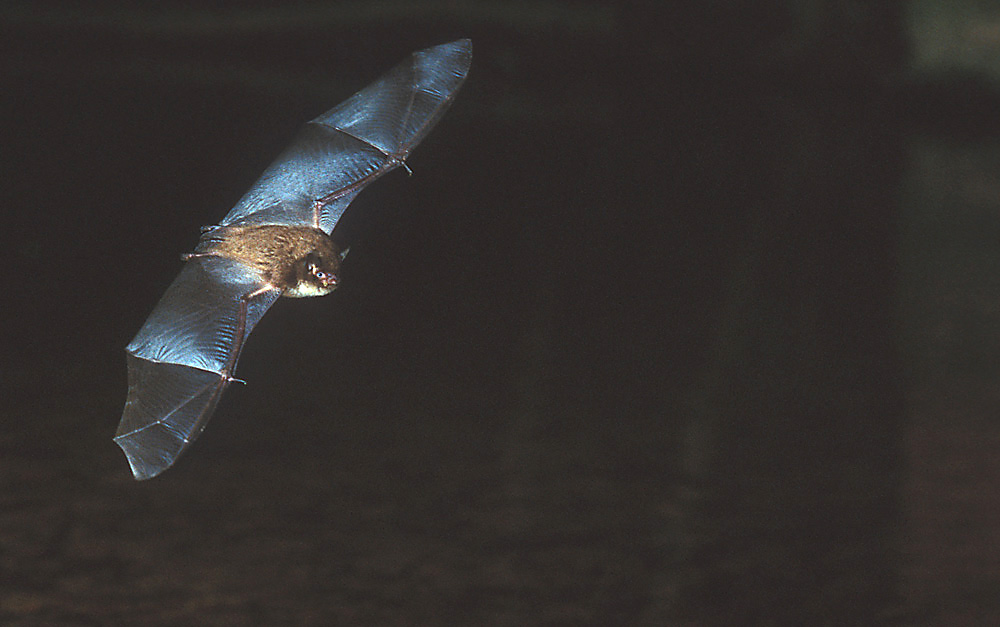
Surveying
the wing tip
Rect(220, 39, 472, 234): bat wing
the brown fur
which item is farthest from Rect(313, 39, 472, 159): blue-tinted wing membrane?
the wing tip

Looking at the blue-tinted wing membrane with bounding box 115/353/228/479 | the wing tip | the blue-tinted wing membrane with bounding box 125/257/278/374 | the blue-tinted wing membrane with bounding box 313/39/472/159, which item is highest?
the blue-tinted wing membrane with bounding box 313/39/472/159

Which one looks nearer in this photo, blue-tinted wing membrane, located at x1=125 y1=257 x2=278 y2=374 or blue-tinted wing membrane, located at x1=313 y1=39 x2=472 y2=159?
blue-tinted wing membrane, located at x1=125 y1=257 x2=278 y2=374

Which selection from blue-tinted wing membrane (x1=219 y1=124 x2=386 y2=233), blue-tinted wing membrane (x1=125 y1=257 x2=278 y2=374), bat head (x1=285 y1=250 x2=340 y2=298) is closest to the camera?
bat head (x1=285 y1=250 x2=340 y2=298)

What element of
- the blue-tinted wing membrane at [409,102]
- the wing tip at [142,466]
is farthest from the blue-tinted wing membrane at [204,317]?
the blue-tinted wing membrane at [409,102]

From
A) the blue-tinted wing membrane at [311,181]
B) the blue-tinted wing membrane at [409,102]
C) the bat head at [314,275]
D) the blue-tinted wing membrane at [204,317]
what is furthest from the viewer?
the blue-tinted wing membrane at [409,102]

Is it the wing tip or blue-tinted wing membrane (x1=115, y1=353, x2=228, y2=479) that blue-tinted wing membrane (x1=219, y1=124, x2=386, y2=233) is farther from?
the wing tip

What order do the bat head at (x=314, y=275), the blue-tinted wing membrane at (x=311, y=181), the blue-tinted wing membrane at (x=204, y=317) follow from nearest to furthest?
the bat head at (x=314, y=275), the blue-tinted wing membrane at (x=204, y=317), the blue-tinted wing membrane at (x=311, y=181)

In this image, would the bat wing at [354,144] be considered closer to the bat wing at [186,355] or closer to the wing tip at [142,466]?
the bat wing at [186,355]
